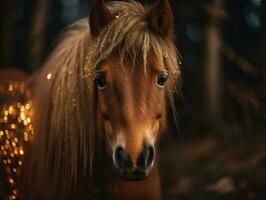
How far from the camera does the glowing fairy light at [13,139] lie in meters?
4.06

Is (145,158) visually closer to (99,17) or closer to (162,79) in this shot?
(162,79)

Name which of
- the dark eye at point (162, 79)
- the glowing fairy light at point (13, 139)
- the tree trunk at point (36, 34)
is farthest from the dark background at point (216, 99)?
Answer: the dark eye at point (162, 79)

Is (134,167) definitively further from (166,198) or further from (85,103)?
(166,198)

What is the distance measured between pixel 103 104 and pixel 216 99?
25.1ft

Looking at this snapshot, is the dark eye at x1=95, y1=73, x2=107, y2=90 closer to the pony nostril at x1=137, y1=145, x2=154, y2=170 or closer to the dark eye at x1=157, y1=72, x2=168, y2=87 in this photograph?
the dark eye at x1=157, y1=72, x2=168, y2=87

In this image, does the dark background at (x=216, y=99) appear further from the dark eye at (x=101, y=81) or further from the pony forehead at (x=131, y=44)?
the dark eye at (x=101, y=81)

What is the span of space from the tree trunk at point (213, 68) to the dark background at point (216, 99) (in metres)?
0.02

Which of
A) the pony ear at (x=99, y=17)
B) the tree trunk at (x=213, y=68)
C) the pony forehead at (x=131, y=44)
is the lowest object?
the tree trunk at (x=213, y=68)

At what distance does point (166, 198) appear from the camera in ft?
22.1

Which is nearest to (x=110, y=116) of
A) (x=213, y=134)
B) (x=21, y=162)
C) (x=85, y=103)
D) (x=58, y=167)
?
(x=85, y=103)

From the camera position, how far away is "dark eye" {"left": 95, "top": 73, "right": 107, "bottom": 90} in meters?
3.55

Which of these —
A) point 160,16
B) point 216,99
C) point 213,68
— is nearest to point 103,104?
point 160,16

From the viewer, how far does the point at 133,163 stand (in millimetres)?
3199

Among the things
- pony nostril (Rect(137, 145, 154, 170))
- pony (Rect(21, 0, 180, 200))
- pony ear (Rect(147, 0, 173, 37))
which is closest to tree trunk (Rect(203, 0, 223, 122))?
pony (Rect(21, 0, 180, 200))
